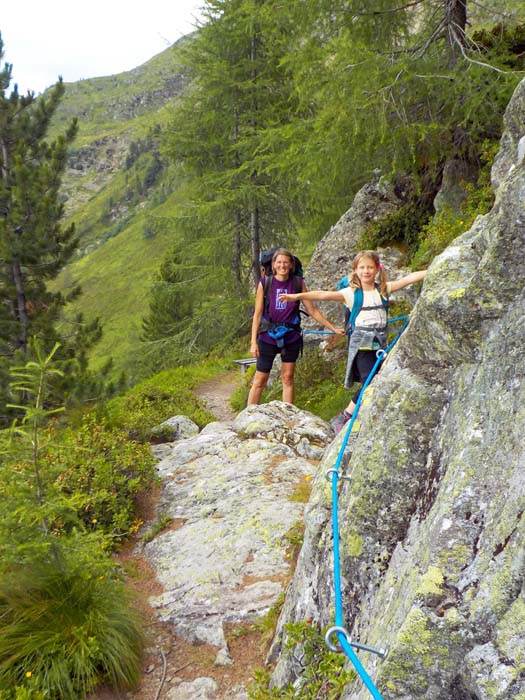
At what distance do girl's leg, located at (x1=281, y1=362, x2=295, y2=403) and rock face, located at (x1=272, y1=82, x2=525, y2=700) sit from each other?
4159mm

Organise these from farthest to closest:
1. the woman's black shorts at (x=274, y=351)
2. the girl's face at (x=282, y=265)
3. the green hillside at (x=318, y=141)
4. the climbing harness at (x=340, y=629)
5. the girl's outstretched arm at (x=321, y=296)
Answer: the green hillside at (x=318, y=141), the woman's black shorts at (x=274, y=351), the girl's face at (x=282, y=265), the girl's outstretched arm at (x=321, y=296), the climbing harness at (x=340, y=629)

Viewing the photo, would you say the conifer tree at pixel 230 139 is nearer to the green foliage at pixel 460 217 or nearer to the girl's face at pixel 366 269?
the green foliage at pixel 460 217

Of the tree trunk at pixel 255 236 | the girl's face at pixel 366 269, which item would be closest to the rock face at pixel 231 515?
the girl's face at pixel 366 269

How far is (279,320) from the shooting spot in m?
7.08

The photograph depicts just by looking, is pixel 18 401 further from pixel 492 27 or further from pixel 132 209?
pixel 132 209

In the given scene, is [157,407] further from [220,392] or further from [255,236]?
[255,236]

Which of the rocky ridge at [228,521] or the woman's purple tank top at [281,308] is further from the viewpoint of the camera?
the woman's purple tank top at [281,308]

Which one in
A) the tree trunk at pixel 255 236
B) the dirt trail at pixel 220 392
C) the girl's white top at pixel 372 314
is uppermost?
the tree trunk at pixel 255 236

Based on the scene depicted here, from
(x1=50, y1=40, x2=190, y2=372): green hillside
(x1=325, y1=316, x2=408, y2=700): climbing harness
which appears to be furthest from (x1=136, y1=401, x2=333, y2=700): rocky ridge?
(x1=50, y1=40, x2=190, y2=372): green hillside

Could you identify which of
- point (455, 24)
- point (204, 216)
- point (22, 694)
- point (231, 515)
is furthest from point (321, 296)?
point (204, 216)

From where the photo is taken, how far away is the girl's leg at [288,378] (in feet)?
25.2

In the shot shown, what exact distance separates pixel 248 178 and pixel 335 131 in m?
8.42

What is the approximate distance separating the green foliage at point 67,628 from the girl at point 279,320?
153 inches

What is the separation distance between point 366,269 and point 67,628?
4.41 m
